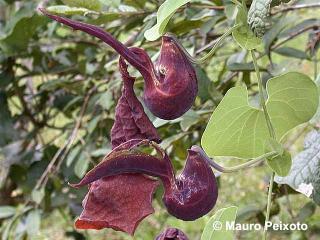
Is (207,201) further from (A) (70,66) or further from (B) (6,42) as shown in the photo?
(A) (70,66)

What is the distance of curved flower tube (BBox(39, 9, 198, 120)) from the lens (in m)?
0.55

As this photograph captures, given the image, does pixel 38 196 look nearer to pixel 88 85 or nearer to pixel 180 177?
pixel 88 85

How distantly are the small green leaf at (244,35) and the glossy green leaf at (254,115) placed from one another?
0.15 ft

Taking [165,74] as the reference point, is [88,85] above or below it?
below

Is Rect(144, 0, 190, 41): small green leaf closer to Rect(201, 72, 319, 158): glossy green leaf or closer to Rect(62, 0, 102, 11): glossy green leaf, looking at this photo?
Rect(201, 72, 319, 158): glossy green leaf

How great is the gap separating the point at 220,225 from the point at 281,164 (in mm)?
81

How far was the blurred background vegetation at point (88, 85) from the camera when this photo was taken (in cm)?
119

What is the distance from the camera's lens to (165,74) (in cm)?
56

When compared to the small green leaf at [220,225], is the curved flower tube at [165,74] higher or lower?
higher

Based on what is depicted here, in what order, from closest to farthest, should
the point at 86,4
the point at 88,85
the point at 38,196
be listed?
the point at 86,4 < the point at 38,196 < the point at 88,85

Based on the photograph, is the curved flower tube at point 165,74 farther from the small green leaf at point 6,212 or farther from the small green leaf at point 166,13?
the small green leaf at point 6,212

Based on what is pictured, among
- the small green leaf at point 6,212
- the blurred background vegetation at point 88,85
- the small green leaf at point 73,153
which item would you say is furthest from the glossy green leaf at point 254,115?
the small green leaf at point 6,212

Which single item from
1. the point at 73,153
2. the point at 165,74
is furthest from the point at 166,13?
the point at 73,153

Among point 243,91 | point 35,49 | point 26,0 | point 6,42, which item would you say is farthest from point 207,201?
point 26,0
